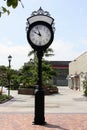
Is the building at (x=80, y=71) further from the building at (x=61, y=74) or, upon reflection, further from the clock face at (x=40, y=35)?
the clock face at (x=40, y=35)

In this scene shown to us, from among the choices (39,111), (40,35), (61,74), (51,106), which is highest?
(61,74)

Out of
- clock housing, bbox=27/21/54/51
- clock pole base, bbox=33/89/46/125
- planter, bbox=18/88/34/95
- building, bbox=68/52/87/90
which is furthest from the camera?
building, bbox=68/52/87/90

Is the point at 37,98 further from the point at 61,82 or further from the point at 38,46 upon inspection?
the point at 61,82

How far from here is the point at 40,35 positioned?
14195mm

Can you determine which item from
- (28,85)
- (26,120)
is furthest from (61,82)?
(26,120)

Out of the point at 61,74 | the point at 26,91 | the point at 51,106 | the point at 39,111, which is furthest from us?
the point at 61,74

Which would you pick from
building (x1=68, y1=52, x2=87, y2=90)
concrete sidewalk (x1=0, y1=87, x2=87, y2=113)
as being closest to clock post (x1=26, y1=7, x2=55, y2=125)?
concrete sidewalk (x1=0, y1=87, x2=87, y2=113)

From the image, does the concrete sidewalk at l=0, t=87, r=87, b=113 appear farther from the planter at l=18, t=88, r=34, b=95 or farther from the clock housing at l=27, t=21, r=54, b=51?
the planter at l=18, t=88, r=34, b=95

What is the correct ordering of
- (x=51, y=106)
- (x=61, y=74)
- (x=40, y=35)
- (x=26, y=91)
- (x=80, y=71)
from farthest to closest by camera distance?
(x=61, y=74)
(x=80, y=71)
(x=26, y=91)
(x=51, y=106)
(x=40, y=35)

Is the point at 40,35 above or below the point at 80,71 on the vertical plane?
below

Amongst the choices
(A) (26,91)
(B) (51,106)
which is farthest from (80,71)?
(B) (51,106)

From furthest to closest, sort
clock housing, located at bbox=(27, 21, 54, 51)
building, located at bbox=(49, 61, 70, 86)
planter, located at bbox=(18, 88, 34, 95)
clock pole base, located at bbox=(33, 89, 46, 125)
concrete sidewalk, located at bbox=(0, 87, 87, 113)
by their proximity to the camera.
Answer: building, located at bbox=(49, 61, 70, 86), planter, located at bbox=(18, 88, 34, 95), concrete sidewalk, located at bbox=(0, 87, 87, 113), clock housing, located at bbox=(27, 21, 54, 51), clock pole base, located at bbox=(33, 89, 46, 125)

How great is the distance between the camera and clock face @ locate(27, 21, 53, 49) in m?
14.1

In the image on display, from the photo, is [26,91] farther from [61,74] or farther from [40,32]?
[61,74]
